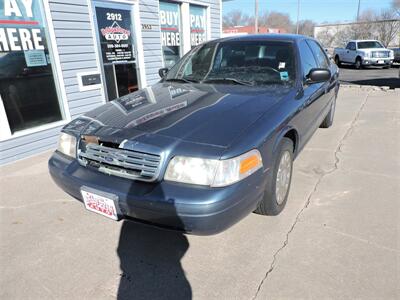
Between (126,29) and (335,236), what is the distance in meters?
5.49

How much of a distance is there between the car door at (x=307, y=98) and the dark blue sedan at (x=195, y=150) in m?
0.03

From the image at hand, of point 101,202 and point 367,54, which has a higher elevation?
point 367,54

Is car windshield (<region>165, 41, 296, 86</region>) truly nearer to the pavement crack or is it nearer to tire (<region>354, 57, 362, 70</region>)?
the pavement crack

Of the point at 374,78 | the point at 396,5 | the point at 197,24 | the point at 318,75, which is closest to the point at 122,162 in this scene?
the point at 318,75

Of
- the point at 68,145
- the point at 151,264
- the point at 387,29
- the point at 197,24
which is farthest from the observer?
the point at 387,29

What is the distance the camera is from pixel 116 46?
5980mm

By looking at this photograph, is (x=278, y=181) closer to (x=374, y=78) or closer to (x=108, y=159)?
(x=108, y=159)

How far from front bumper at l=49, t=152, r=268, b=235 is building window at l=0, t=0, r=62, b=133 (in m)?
3.14

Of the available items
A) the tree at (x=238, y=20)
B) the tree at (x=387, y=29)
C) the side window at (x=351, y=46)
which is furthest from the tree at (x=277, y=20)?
the side window at (x=351, y=46)

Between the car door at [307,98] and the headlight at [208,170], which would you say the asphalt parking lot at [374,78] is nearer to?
the car door at [307,98]

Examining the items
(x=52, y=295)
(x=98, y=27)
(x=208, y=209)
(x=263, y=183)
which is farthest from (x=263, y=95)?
(x=98, y=27)

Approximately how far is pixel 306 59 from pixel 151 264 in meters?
2.88

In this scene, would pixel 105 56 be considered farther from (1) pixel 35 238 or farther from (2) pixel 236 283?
(2) pixel 236 283

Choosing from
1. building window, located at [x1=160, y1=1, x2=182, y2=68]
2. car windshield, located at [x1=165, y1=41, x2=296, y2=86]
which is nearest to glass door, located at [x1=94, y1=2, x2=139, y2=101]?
building window, located at [x1=160, y1=1, x2=182, y2=68]
